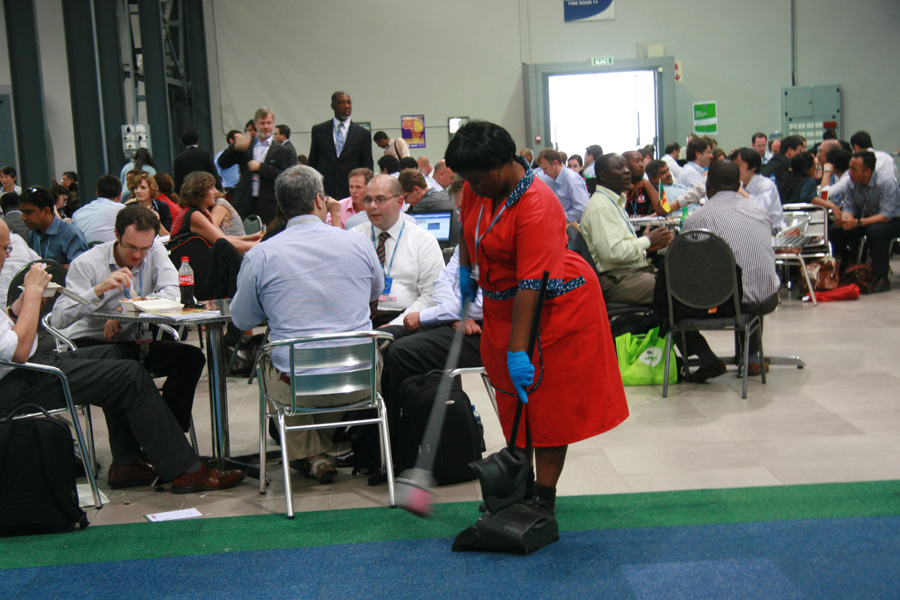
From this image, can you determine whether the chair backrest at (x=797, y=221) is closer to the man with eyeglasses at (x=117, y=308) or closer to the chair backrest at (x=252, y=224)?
the chair backrest at (x=252, y=224)

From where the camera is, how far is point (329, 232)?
3.39m

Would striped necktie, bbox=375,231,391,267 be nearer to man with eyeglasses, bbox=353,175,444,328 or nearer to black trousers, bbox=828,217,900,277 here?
man with eyeglasses, bbox=353,175,444,328

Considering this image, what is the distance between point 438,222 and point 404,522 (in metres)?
→ 3.13

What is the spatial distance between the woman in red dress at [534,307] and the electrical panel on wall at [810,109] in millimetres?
12102

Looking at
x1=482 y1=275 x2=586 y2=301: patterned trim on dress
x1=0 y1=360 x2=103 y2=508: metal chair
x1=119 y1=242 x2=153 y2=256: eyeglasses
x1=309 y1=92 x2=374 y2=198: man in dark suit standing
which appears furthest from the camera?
x1=309 y1=92 x2=374 y2=198: man in dark suit standing

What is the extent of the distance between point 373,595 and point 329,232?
4.66ft

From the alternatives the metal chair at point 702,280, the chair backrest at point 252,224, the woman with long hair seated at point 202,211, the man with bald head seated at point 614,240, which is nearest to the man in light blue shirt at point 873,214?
the man with bald head seated at point 614,240

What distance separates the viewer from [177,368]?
3.86 meters

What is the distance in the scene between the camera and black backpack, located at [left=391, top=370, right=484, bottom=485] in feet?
11.2

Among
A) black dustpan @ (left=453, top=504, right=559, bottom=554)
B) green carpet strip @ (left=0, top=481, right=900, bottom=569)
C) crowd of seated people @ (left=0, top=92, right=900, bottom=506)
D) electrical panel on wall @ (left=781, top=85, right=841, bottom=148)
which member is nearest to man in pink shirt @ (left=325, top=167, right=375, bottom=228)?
crowd of seated people @ (left=0, top=92, right=900, bottom=506)

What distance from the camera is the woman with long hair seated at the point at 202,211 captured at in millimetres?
5547

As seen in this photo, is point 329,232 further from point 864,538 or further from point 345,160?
point 345,160

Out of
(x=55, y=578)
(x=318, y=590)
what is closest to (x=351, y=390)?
(x=318, y=590)

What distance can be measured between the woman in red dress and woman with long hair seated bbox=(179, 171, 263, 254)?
310 cm
